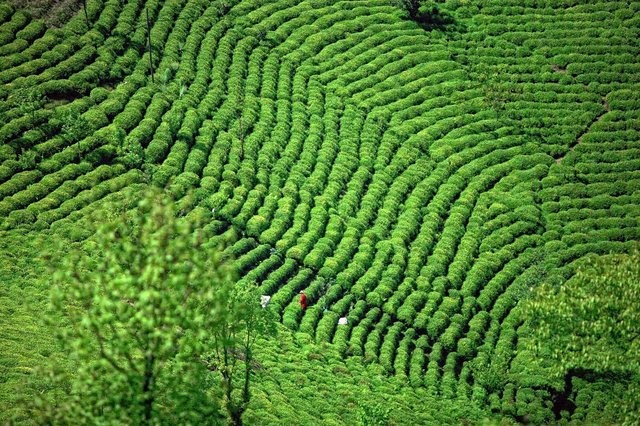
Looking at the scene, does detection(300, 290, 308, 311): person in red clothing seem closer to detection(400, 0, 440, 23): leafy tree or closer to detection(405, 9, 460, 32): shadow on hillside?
detection(405, 9, 460, 32): shadow on hillside

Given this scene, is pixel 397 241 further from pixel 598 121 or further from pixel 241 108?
pixel 598 121

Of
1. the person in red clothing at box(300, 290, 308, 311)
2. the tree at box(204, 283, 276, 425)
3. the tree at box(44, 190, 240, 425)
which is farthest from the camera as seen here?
the person in red clothing at box(300, 290, 308, 311)

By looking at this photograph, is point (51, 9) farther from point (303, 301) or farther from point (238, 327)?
point (238, 327)

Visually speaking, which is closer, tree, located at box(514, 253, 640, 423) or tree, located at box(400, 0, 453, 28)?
tree, located at box(514, 253, 640, 423)

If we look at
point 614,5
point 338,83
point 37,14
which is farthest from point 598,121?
point 37,14

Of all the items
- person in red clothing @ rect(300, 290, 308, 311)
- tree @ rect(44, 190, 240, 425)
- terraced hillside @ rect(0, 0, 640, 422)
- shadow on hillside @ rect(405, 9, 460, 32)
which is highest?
shadow on hillside @ rect(405, 9, 460, 32)

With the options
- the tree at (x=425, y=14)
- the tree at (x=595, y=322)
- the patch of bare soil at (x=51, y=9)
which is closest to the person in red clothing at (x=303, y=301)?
the tree at (x=595, y=322)

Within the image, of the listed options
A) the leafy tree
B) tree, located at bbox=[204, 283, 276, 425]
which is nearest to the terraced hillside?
the leafy tree

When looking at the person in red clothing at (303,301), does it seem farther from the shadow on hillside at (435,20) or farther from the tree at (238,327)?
the shadow on hillside at (435,20)

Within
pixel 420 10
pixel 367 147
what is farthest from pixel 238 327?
pixel 420 10
